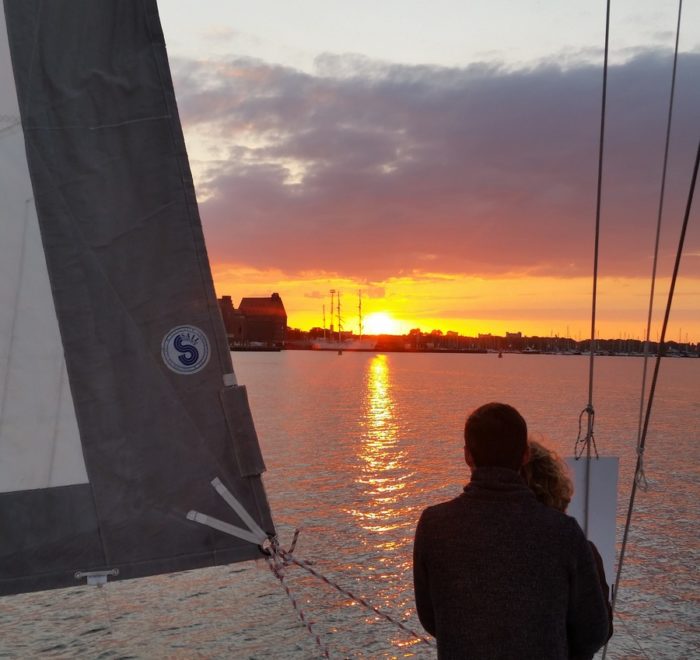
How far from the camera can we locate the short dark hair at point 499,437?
217 cm

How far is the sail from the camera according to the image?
10.2 ft

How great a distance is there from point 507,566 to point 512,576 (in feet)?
0.10

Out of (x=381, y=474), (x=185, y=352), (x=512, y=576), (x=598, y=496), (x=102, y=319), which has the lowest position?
(x=381, y=474)

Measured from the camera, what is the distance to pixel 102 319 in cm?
317

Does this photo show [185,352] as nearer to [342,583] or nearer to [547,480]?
[547,480]

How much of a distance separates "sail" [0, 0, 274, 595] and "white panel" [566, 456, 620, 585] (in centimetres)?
190

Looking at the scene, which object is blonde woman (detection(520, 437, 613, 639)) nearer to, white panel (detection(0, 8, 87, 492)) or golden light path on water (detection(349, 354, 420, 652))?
white panel (detection(0, 8, 87, 492))

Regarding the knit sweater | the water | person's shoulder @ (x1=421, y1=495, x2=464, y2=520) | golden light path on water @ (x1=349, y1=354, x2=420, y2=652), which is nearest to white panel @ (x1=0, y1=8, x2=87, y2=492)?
person's shoulder @ (x1=421, y1=495, x2=464, y2=520)

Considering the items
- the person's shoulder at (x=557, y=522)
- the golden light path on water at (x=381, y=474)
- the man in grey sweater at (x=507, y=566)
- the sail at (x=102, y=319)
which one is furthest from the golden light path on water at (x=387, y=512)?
the person's shoulder at (x=557, y=522)

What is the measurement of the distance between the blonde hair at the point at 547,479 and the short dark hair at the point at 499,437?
0.50 ft

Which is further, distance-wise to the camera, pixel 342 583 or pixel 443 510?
pixel 342 583

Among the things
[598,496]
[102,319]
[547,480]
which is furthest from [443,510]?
[598,496]

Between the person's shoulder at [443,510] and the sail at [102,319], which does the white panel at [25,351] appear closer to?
the sail at [102,319]

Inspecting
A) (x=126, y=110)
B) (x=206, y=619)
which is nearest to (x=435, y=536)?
(x=126, y=110)
